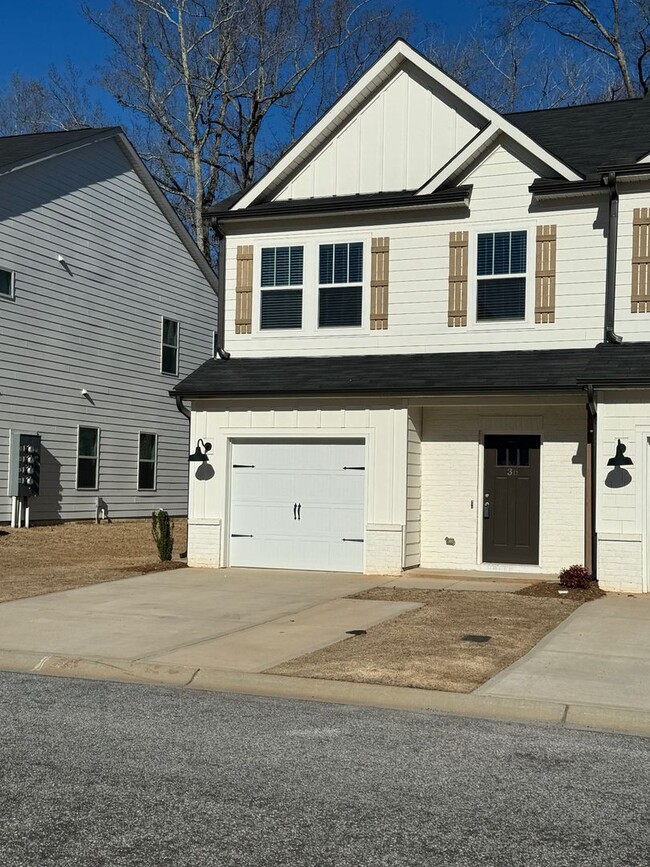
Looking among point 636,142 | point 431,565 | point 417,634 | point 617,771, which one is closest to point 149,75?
point 636,142

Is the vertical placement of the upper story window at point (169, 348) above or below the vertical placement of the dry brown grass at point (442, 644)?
above

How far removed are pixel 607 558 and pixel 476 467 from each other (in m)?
3.04

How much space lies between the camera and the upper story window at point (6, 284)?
22.6 metres

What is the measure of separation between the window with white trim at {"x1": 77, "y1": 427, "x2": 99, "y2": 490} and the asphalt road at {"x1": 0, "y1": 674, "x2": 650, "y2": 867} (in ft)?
56.4

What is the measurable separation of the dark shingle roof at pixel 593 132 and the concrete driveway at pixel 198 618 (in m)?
7.98

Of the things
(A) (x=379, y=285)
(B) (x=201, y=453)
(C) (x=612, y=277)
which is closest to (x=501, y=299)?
(C) (x=612, y=277)

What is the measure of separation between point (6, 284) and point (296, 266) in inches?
305

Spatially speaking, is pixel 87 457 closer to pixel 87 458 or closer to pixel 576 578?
pixel 87 458

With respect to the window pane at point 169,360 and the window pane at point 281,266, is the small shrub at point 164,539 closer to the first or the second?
the window pane at point 281,266

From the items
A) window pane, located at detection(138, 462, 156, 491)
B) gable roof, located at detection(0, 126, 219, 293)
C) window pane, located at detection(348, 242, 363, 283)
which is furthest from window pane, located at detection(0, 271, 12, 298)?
window pane, located at detection(348, 242, 363, 283)

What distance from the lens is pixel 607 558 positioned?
15070 mm

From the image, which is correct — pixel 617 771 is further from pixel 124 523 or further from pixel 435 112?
pixel 124 523

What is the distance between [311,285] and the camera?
1833cm

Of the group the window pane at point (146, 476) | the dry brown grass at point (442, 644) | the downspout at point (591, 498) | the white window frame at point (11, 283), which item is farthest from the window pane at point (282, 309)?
the window pane at point (146, 476)
